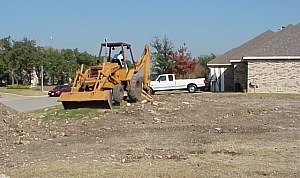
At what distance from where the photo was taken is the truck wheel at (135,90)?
26656 millimetres

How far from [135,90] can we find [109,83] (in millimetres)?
1649

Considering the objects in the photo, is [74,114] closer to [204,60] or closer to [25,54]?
[204,60]

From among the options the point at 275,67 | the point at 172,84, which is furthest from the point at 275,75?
the point at 172,84

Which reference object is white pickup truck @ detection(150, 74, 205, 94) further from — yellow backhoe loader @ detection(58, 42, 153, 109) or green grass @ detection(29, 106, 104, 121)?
green grass @ detection(29, 106, 104, 121)

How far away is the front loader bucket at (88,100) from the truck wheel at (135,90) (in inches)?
130

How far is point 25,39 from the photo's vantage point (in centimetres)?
8369

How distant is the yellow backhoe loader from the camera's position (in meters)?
23.1

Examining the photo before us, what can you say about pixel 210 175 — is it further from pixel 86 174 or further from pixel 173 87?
pixel 173 87

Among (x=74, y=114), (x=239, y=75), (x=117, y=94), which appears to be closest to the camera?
(x=74, y=114)

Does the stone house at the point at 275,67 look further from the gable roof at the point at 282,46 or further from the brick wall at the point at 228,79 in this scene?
the brick wall at the point at 228,79

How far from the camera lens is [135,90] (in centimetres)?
2689

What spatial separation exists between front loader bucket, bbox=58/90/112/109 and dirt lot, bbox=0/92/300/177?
0.90 meters

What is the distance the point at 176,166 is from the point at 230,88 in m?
41.6

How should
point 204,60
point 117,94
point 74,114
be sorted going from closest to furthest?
1. point 74,114
2. point 117,94
3. point 204,60
